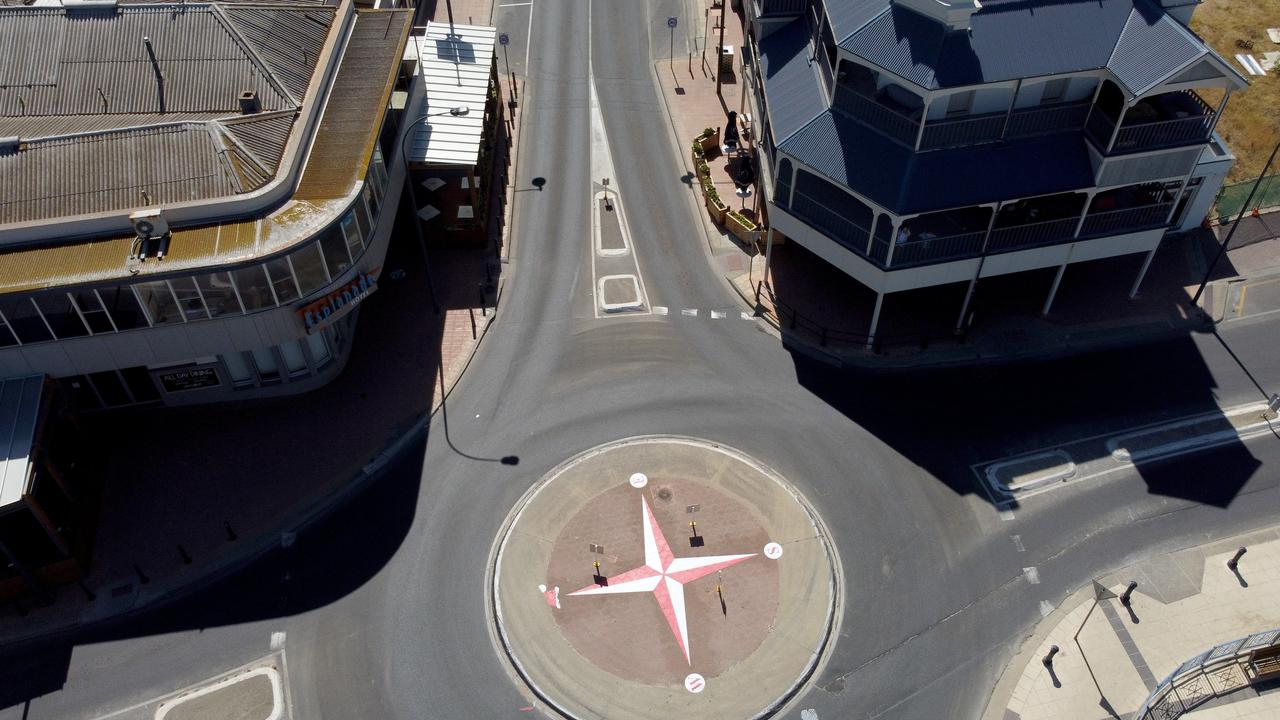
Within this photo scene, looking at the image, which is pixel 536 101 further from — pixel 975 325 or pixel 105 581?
pixel 105 581

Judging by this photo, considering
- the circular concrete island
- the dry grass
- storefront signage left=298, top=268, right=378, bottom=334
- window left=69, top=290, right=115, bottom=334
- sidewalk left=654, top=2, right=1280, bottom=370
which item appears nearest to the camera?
the circular concrete island

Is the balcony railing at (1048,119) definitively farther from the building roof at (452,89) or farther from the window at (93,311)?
the window at (93,311)

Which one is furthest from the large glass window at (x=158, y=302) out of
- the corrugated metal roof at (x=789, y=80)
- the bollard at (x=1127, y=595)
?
the bollard at (x=1127, y=595)

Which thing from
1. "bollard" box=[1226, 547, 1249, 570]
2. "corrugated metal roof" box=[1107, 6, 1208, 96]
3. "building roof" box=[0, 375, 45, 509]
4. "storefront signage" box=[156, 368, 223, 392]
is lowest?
"bollard" box=[1226, 547, 1249, 570]

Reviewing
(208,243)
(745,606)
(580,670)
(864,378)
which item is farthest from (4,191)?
(864,378)

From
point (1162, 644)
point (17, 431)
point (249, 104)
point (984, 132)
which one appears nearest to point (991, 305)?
point (984, 132)

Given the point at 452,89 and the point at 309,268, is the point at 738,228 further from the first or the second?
the point at 309,268

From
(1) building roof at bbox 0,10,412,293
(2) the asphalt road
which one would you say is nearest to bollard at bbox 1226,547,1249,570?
(2) the asphalt road

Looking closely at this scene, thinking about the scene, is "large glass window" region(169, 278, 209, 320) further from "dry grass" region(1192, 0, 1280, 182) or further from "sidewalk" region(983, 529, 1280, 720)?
"dry grass" region(1192, 0, 1280, 182)
